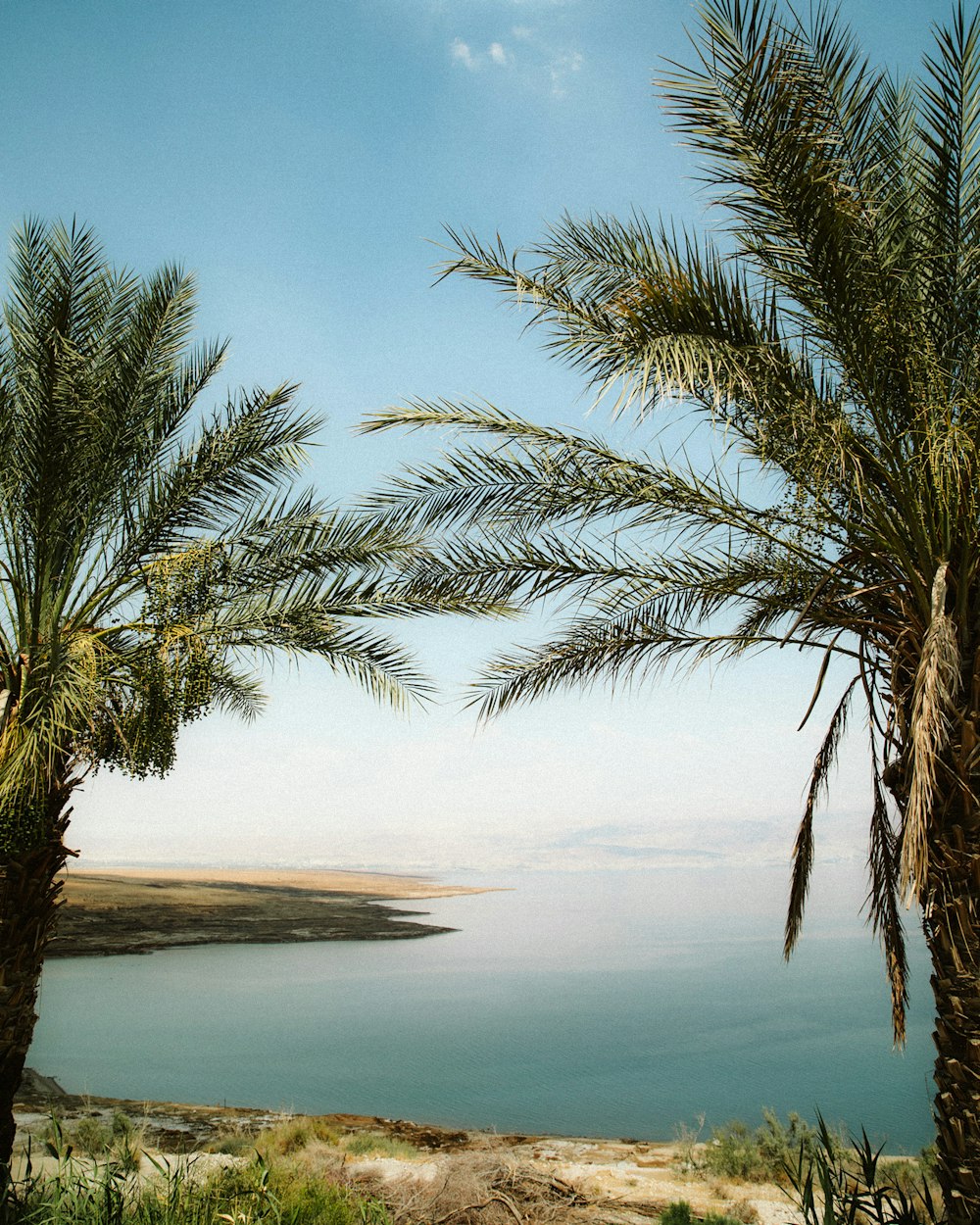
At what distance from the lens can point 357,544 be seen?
7.29m

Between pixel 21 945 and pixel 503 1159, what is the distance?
4.54 metres

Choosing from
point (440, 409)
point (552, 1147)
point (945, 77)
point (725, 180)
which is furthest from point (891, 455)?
point (552, 1147)

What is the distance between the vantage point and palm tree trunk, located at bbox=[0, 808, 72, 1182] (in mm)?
5762

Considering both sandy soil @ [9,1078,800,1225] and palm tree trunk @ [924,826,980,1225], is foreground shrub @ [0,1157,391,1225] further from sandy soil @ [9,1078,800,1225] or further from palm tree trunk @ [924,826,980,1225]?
palm tree trunk @ [924,826,980,1225]

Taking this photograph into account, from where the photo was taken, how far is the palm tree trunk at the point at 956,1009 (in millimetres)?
4230

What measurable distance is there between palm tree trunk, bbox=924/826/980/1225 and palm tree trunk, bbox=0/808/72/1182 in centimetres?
602

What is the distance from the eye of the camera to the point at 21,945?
595 cm

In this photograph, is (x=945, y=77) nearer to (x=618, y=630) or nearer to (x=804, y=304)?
(x=804, y=304)

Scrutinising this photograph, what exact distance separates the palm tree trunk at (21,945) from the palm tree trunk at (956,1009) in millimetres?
6018

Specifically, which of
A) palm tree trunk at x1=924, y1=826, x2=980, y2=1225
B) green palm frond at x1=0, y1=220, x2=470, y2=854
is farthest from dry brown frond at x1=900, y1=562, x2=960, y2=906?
green palm frond at x1=0, y1=220, x2=470, y2=854

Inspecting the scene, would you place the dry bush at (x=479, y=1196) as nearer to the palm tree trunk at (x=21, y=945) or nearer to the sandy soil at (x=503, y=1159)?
the sandy soil at (x=503, y=1159)

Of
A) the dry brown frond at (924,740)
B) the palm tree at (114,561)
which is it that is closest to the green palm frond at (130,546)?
the palm tree at (114,561)

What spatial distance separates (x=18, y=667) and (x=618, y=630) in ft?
15.5

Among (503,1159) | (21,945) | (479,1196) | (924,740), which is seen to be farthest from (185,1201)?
(924,740)
